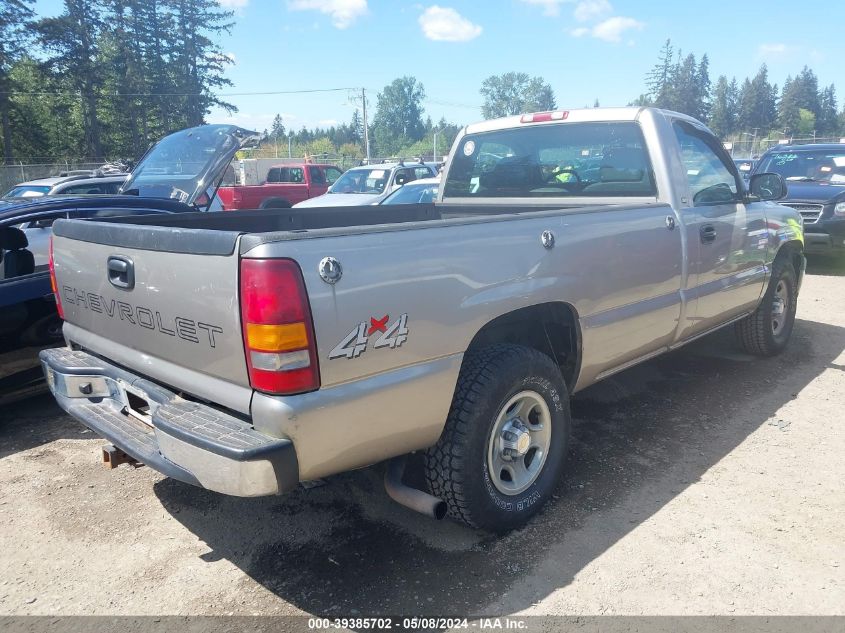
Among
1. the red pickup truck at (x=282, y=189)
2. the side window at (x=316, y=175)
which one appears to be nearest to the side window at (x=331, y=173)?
the red pickup truck at (x=282, y=189)

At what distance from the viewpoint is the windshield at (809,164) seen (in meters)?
10.4

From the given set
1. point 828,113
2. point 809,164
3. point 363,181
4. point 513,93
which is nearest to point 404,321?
point 809,164

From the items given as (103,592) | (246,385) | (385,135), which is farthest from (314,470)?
(385,135)

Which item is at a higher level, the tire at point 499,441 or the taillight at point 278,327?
the taillight at point 278,327

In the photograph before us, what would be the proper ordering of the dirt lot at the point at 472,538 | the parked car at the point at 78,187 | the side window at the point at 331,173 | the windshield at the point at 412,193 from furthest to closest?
the side window at the point at 331,173
the parked car at the point at 78,187
the windshield at the point at 412,193
the dirt lot at the point at 472,538

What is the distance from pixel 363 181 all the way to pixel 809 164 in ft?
28.7

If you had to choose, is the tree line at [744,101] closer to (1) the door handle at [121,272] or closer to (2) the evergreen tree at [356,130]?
(2) the evergreen tree at [356,130]

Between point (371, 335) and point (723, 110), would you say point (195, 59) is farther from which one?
point (723, 110)

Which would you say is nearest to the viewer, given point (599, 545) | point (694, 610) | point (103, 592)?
point (694, 610)

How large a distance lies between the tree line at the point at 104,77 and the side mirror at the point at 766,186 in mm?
40594

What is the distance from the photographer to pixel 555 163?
424 centimetres

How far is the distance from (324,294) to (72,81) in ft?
148

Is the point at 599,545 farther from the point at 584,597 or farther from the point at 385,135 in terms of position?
the point at 385,135

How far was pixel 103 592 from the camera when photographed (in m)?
2.62
